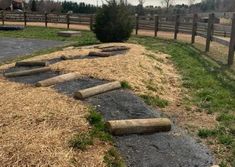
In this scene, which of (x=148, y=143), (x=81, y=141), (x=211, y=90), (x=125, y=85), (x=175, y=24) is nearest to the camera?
(x=81, y=141)

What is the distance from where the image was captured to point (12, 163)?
4.11 meters

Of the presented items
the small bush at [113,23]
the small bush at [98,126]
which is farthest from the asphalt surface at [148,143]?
the small bush at [113,23]

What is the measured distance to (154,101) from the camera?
691 centimetres

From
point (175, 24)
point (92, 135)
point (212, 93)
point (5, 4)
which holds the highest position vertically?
point (5, 4)

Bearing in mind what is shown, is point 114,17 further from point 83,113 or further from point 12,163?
point 12,163

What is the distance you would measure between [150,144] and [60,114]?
4.36 feet

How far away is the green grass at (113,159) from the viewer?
434 centimetres

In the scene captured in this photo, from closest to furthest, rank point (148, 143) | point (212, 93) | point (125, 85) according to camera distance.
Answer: point (148, 143) → point (125, 85) → point (212, 93)

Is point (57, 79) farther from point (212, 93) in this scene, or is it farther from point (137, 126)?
point (212, 93)

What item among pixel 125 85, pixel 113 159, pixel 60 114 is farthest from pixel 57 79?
pixel 113 159

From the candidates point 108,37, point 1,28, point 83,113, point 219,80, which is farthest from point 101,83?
point 1,28

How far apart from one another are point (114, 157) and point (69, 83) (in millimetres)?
3048

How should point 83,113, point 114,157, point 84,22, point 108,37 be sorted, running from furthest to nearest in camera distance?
point 84,22, point 108,37, point 83,113, point 114,157

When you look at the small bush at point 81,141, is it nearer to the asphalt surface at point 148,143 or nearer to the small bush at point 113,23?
the asphalt surface at point 148,143
